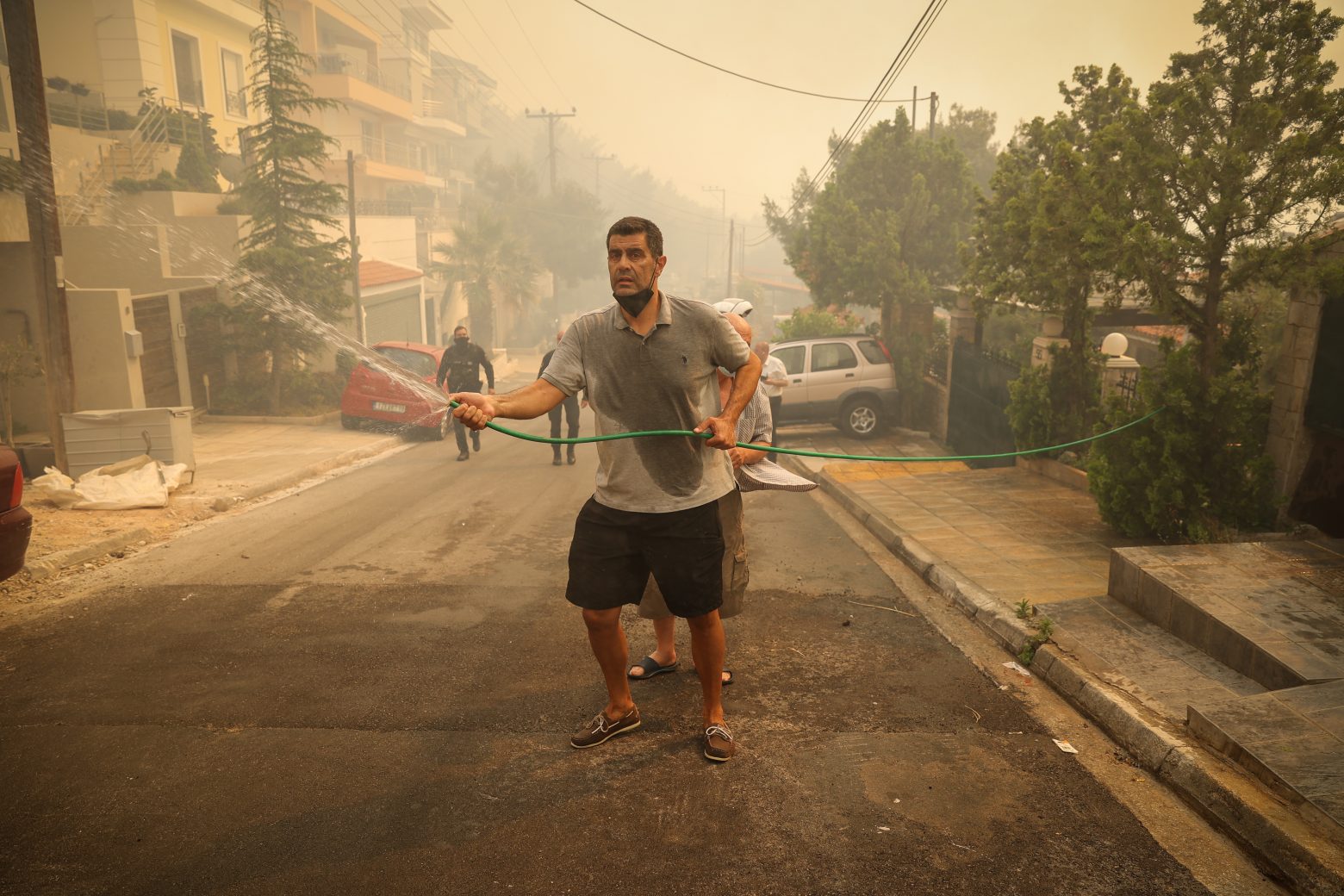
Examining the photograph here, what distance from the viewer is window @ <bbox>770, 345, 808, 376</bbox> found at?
54.3 feet

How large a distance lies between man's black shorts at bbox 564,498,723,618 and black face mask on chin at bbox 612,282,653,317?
828 mm

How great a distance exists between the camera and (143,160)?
2216 cm

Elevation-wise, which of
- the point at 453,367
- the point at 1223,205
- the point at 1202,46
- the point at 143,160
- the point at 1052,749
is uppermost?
the point at 143,160

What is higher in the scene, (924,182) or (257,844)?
(924,182)

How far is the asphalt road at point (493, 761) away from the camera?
10.8ft

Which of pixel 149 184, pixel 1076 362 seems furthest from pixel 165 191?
pixel 1076 362

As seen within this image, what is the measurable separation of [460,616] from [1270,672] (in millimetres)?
4567

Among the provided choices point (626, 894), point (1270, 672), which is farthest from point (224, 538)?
point (1270, 672)

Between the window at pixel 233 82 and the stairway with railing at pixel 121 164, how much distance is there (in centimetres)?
549

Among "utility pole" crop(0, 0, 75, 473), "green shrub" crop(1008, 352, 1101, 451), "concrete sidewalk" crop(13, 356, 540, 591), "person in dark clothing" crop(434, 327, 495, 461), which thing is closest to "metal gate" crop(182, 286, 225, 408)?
"concrete sidewalk" crop(13, 356, 540, 591)

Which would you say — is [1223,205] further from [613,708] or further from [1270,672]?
[613,708]

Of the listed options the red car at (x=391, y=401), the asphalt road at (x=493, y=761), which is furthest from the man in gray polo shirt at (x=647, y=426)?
the red car at (x=391, y=401)

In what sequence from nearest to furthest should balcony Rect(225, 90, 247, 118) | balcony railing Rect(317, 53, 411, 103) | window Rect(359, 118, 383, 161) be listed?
balcony Rect(225, 90, 247, 118), balcony railing Rect(317, 53, 411, 103), window Rect(359, 118, 383, 161)

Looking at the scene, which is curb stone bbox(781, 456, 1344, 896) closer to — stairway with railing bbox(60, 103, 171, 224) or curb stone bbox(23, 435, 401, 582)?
curb stone bbox(23, 435, 401, 582)
